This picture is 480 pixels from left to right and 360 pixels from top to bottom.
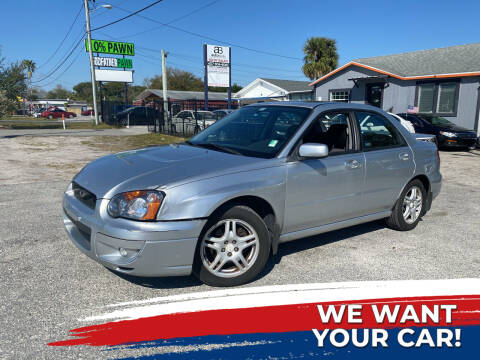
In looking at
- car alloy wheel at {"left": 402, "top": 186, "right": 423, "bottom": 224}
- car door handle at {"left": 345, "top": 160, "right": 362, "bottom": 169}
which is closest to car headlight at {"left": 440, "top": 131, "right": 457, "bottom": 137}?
car alloy wheel at {"left": 402, "top": 186, "right": 423, "bottom": 224}

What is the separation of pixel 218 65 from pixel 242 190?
82.6ft

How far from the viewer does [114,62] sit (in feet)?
121

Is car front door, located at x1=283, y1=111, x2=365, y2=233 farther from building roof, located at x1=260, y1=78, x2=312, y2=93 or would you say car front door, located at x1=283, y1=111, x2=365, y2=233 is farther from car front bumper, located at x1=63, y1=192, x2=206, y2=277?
building roof, located at x1=260, y1=78, x2=312, y2=93

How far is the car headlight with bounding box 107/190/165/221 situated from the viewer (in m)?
3.02

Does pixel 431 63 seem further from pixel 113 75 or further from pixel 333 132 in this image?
pixel 113 75

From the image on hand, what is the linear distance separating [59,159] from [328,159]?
1070 centimetres

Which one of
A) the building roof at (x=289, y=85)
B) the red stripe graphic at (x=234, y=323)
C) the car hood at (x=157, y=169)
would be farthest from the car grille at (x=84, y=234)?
the building roof at (x=289, y=85)

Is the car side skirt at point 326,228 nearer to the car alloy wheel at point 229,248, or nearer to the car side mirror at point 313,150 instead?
the car alloy wheel at point 229,248

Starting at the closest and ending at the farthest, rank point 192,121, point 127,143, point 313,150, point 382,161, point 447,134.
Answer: point 313,150 < point 382,161 < point 447,134 < point 127,143 < point 192,121

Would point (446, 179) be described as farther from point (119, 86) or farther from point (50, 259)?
point (119, 86)

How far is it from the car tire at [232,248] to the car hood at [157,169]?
40 cm

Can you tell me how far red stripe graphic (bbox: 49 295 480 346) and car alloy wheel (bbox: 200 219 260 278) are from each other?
0.43 meters

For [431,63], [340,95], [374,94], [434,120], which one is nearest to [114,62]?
[340,95]

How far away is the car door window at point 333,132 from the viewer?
4.09 m
